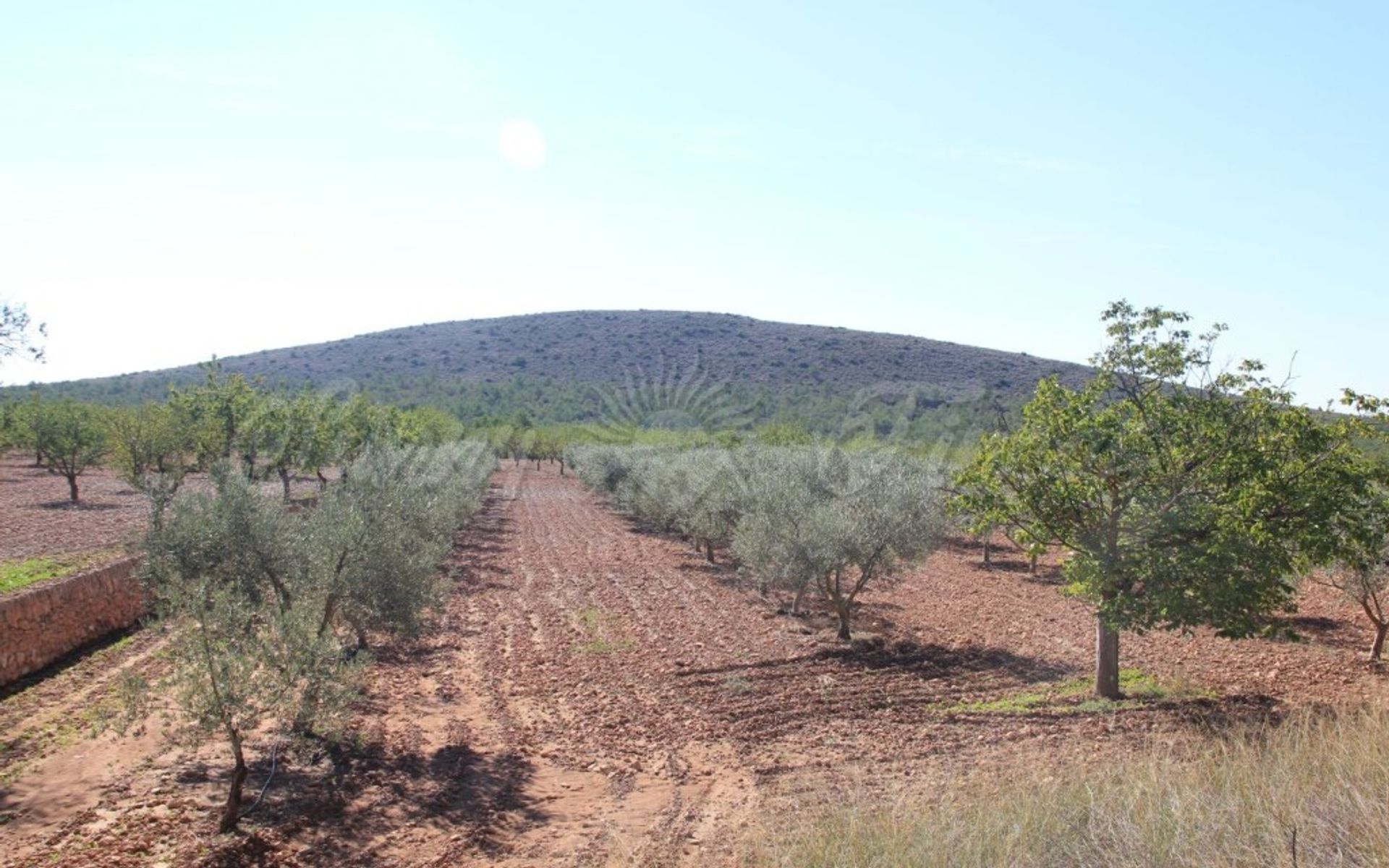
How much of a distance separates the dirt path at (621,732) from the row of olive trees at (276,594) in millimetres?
945

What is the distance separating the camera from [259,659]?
30.6 ft

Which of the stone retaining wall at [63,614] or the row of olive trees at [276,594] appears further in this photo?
the stone retaining wall at [63,614]

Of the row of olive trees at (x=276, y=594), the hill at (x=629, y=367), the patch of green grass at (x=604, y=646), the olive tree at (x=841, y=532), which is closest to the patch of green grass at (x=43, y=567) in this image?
the row of olive trees at (x=276, y=594)

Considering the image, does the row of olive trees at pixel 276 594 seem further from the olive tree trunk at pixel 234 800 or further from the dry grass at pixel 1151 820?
the dry grass at pixel 1151 820

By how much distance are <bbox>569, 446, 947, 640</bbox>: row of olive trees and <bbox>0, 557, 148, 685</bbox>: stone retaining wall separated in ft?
40.9

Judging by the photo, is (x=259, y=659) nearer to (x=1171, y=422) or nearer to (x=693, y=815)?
(x=693, y=815)

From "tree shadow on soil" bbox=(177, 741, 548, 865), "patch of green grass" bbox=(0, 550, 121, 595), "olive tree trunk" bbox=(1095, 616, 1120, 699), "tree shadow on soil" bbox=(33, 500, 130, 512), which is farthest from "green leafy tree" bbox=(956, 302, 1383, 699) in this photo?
"tree shadow on soil" bbox=(33, 500, 130, 512)

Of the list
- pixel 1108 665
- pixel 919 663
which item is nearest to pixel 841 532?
pixel 919 663

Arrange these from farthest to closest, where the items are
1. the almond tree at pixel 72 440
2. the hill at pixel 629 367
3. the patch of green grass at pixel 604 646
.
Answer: the hill at pixel 629 367, the almond tree at pixel 72 440, the patch of green grass at pixel 604 646

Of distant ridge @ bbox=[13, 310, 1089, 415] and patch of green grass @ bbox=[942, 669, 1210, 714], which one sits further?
distant ridge @ bbox=[13, 310, 1089, 415]

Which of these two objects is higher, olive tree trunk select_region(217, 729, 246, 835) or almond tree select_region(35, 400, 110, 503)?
almond tree select_region(35, 400, 110, 503)

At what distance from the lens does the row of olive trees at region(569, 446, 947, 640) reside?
1789 centimetres

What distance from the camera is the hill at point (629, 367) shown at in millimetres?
100500

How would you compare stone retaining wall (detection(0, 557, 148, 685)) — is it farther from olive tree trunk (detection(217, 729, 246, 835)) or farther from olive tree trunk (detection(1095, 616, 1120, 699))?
olive tree trunk (detection(1095, 616, 1120, 699))
